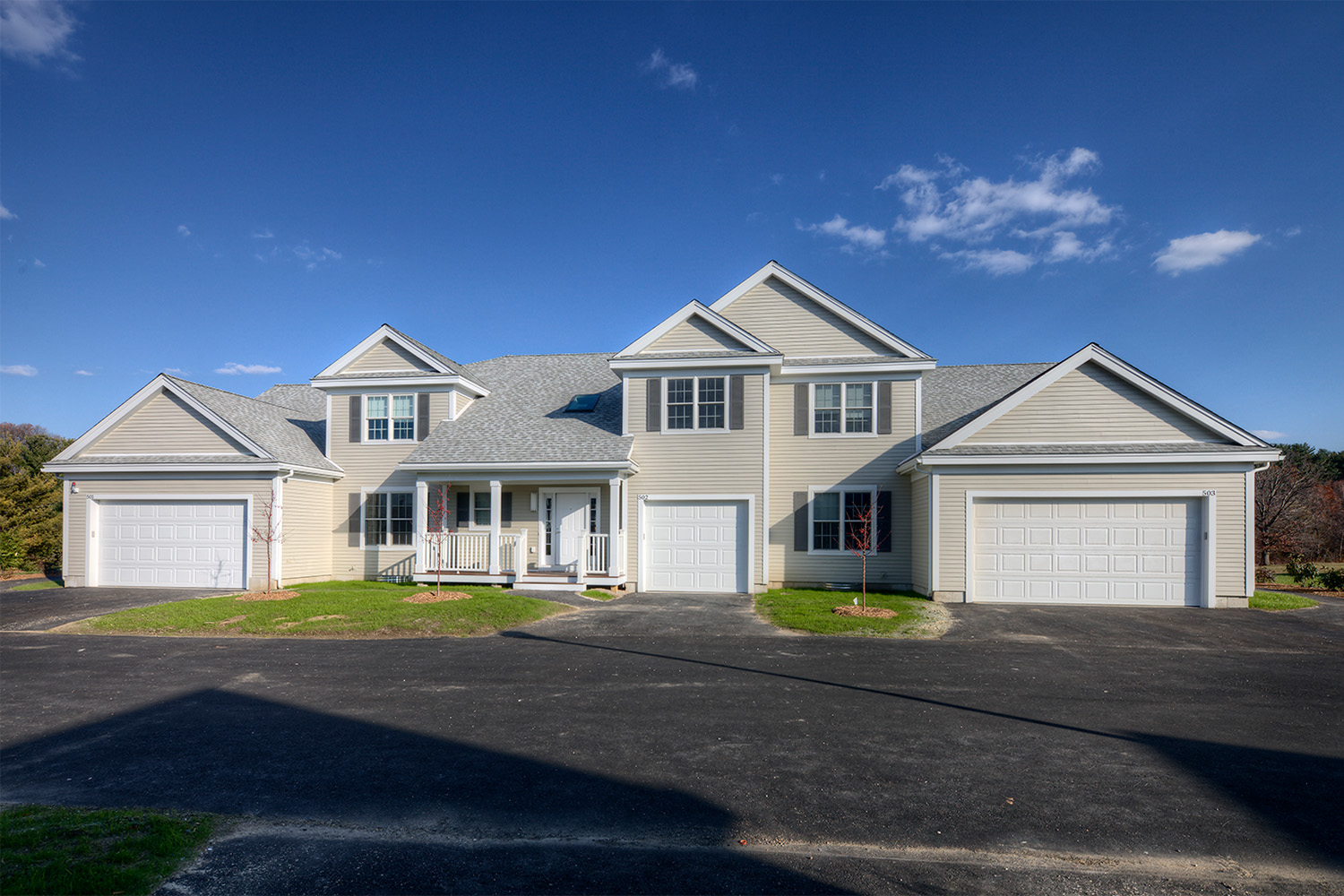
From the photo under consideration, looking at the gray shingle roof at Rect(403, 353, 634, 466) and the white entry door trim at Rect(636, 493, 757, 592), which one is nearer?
the white entry door trim at Rect(636, 493, 757, 592)

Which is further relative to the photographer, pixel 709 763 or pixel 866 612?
pixel 866 612

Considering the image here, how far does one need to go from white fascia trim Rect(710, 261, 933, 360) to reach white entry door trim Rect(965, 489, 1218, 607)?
407 centimetres

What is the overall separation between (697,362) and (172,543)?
14.4m

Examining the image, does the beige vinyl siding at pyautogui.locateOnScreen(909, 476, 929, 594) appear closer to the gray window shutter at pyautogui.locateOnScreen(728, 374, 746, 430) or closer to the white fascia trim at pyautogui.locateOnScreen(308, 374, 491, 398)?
the gray window shutter at pyautogui.locateOnScreen(728, 374, 746, 430)

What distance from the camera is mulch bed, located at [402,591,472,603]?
1419 centimetres

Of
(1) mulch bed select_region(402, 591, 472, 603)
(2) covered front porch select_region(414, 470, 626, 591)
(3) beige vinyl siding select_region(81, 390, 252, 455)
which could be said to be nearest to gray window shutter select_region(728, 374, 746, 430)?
(2) covered front porch select_region(414, 470, 626, 591)

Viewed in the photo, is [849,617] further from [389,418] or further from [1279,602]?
[389,418]

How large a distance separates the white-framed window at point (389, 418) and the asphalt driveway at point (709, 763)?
948cm

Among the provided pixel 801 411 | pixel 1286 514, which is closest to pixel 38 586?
pixel 801 411

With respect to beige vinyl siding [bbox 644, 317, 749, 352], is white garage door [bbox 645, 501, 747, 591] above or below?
below

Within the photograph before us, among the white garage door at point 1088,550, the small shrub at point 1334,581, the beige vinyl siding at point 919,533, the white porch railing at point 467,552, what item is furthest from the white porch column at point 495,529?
the small shrub at point 1334,581

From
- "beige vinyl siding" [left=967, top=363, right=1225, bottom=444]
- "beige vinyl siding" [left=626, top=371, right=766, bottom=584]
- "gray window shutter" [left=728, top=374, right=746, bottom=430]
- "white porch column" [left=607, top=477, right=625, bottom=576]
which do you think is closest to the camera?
"beige vinyl siding" [left=967, top=363, right=1225, bottom=444]

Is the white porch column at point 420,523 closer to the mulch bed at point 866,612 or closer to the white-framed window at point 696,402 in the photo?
the white-framed window at point 696,402

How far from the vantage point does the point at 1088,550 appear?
15.0 m
